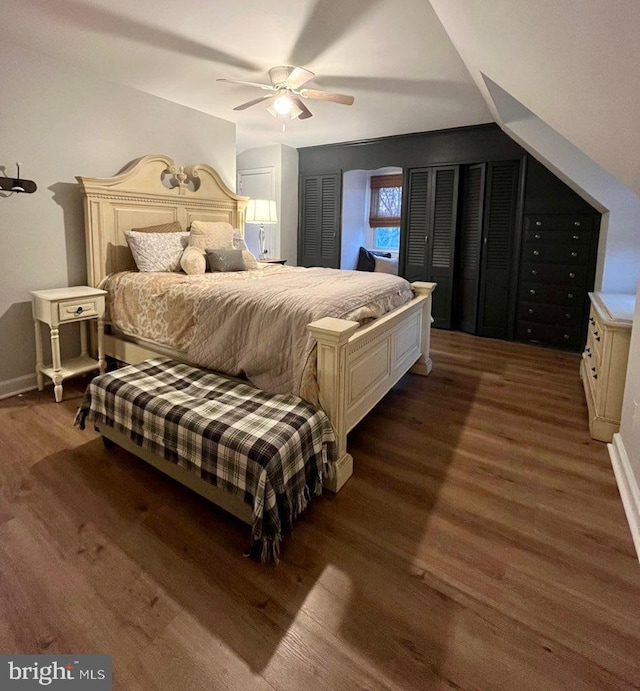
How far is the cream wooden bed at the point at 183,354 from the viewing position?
201 cm

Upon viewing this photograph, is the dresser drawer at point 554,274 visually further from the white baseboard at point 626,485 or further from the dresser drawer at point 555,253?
the white baseboard at point 626,485

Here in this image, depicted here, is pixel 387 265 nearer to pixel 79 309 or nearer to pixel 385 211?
pixel 385 211

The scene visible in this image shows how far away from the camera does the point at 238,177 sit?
20.9 ft

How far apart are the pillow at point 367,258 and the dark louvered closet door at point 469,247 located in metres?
1.44

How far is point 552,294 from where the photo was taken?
446cm

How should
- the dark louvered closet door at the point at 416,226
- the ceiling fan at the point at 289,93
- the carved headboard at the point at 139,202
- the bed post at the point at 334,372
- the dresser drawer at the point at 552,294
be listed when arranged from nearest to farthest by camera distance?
the bed post at the point at 334,372 < the ceiling fan at the point at 289,93 < the carved headboard at the point at 139,202 < the dresser drawer at the point at 552,294 < the dark louvered closet door at the point at 416,226

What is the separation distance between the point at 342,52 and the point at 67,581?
10.8 feet

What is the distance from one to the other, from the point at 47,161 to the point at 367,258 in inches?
166

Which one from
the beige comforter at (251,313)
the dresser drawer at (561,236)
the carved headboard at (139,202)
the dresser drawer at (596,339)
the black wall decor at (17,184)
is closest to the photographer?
the beige comforter at (251,313)

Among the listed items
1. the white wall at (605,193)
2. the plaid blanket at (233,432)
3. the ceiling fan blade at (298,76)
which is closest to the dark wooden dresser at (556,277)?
the white wall at (605,193)

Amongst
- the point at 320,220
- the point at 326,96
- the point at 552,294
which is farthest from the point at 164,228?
the point at 552,294

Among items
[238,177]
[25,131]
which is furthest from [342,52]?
[238,177]

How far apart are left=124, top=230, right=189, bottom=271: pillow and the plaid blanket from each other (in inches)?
55.2

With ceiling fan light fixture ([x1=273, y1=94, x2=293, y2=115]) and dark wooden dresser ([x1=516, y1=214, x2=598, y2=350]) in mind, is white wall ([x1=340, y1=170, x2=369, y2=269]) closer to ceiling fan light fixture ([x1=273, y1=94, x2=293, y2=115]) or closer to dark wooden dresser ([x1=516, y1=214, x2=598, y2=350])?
dark wooden dresser ([x1=516, y1=214, x2=598, y2=350])
